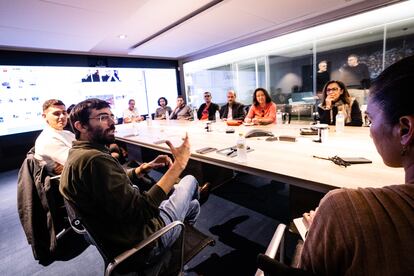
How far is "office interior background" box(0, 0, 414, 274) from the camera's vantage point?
3208mm

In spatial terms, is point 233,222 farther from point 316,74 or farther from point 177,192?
point 316,74

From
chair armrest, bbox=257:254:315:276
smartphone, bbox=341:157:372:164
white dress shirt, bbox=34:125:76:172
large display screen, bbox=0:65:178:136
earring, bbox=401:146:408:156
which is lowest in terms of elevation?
chair armrest, bbox=257:254:315:276

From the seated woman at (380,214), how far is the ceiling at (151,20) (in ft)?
9.55

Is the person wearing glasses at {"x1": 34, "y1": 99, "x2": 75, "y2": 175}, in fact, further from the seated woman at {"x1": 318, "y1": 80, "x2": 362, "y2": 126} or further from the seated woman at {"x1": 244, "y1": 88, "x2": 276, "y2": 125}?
the seated woman at {"x1": 318, "y1": 80, "x2": 362, "y2": 126}

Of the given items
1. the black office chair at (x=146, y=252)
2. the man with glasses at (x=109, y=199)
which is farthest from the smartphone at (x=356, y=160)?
the man with glasses at (x=109, y=199)

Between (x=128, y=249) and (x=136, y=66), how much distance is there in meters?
6.09

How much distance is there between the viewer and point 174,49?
5621mm

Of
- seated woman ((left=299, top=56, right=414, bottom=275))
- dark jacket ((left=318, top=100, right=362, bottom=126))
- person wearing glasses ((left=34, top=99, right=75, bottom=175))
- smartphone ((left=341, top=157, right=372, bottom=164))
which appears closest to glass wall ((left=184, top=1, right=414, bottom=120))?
dark jacket ((left=318, top=100, right=362, bottom=126))

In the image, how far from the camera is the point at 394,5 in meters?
3.35

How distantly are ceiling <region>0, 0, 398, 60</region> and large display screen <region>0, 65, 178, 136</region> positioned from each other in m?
0.53

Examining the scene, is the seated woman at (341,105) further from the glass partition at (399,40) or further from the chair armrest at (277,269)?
the glass partition at (399,40)

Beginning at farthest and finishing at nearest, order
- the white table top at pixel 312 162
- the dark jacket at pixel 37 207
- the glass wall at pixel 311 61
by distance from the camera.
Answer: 1. the glass wall at pixel 311 61
2. the dark jacket at pixel 37 207
3. the white table top at pixel 312 162

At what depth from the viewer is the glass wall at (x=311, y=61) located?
444cm

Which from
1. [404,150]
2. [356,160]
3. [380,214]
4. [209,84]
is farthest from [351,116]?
[209,84]
